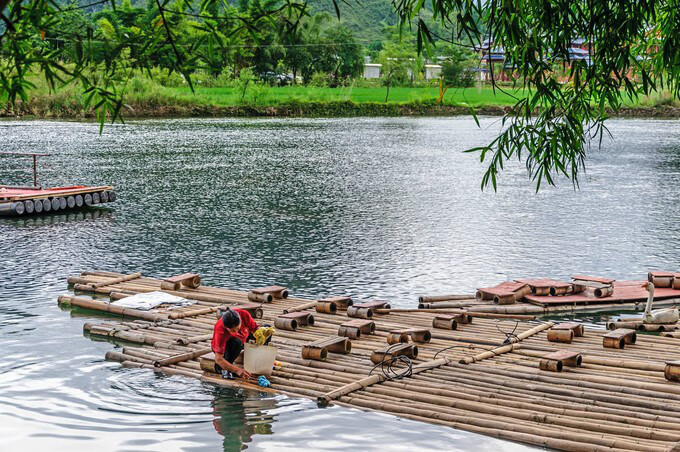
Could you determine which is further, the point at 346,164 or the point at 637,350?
the point at 346,164

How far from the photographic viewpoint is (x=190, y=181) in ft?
135

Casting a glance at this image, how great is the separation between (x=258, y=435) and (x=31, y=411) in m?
3.61

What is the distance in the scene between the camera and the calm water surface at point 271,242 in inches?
459

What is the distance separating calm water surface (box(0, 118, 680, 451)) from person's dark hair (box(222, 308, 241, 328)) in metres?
1.00

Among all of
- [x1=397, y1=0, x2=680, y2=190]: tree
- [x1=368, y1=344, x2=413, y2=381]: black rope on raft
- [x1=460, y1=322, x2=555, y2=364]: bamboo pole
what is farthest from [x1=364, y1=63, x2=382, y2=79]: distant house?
[x1=397, y1=0, x2=680, y2=190]: tree

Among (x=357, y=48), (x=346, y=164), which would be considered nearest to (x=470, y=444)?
(x=346, y=164)

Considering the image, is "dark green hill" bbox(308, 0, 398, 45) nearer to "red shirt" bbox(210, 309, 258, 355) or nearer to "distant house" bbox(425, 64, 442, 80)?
"distant house" bbox(425, 64, 442, 80)

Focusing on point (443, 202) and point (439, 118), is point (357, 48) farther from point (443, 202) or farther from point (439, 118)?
point (443, 202)

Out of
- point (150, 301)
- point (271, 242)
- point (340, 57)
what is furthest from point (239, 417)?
point (340, 57)

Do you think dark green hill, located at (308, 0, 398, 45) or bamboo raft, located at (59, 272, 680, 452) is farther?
dark green hill, located at (308, 0, 398, 45)

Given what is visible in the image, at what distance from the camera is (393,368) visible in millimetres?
12156

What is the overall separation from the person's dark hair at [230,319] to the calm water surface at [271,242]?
100 cm

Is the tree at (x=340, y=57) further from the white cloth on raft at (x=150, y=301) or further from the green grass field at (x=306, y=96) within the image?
the white cloth on raft at (x=150, y=301)

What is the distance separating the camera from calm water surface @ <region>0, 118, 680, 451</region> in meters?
11.7
